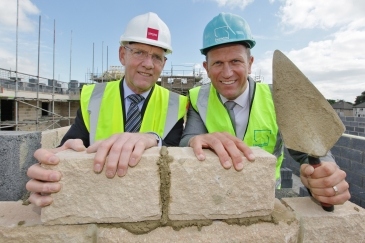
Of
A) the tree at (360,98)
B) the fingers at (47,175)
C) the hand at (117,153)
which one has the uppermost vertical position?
the tree at (360,98)

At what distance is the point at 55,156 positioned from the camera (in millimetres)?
1443

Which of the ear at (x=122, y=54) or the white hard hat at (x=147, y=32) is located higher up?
the white hard hat at (x=147, y=32)

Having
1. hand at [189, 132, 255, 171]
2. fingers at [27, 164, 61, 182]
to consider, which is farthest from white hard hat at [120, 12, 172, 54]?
fingers at [27, 164, 61, 182]

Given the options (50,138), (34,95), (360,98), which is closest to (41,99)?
(34,95)

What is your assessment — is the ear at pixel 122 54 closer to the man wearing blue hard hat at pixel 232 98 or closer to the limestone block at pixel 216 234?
the man wearing blue hard hat at pixel 232 98

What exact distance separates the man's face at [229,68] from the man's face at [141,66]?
56cm

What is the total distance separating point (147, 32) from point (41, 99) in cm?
2045

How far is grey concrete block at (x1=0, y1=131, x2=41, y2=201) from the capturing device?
2391 mm

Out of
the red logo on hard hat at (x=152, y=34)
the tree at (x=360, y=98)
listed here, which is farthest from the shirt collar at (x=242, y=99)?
the tree at (x=360, y=98)

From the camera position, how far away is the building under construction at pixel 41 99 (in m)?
16.2

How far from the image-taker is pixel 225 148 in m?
1.57

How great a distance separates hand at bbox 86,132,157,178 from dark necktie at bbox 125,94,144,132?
3.55 feet

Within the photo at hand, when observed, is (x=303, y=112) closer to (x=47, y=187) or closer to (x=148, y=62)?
(x=47, y=187)

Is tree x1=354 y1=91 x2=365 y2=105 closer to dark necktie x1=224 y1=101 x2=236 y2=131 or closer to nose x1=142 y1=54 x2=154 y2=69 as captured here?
A: dark necktie x1=224 y1=101 x2=236 y2=131
